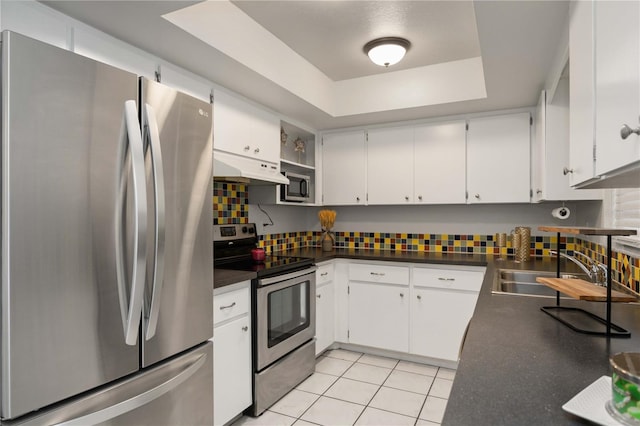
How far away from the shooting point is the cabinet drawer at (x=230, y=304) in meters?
1.97

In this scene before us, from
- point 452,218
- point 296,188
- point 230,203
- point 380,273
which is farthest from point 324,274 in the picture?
point 452,218

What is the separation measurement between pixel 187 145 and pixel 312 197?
89.2 inches

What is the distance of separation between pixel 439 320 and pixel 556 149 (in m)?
1.51

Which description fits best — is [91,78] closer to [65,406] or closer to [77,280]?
[77,280]

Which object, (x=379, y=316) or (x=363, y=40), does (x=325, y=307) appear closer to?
(x=379, y=316)

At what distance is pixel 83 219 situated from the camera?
1.12 meters

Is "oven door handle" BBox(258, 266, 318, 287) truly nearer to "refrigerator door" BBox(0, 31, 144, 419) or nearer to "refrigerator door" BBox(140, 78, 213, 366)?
"refrigerator door" BBox(140, 78, 213, 366)

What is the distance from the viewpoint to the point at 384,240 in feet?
12.4

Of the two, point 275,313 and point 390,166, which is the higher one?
point 390,166

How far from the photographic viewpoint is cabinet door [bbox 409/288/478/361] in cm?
289

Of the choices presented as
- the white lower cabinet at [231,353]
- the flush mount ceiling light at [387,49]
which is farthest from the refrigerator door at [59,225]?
the flush mount ceiling light at [387,49]

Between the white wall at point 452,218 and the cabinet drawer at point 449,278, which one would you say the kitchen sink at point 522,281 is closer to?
the cabinet drawer at point 449,278

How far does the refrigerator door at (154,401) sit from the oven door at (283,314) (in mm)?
618

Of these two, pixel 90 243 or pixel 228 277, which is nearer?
pixel 90 243
